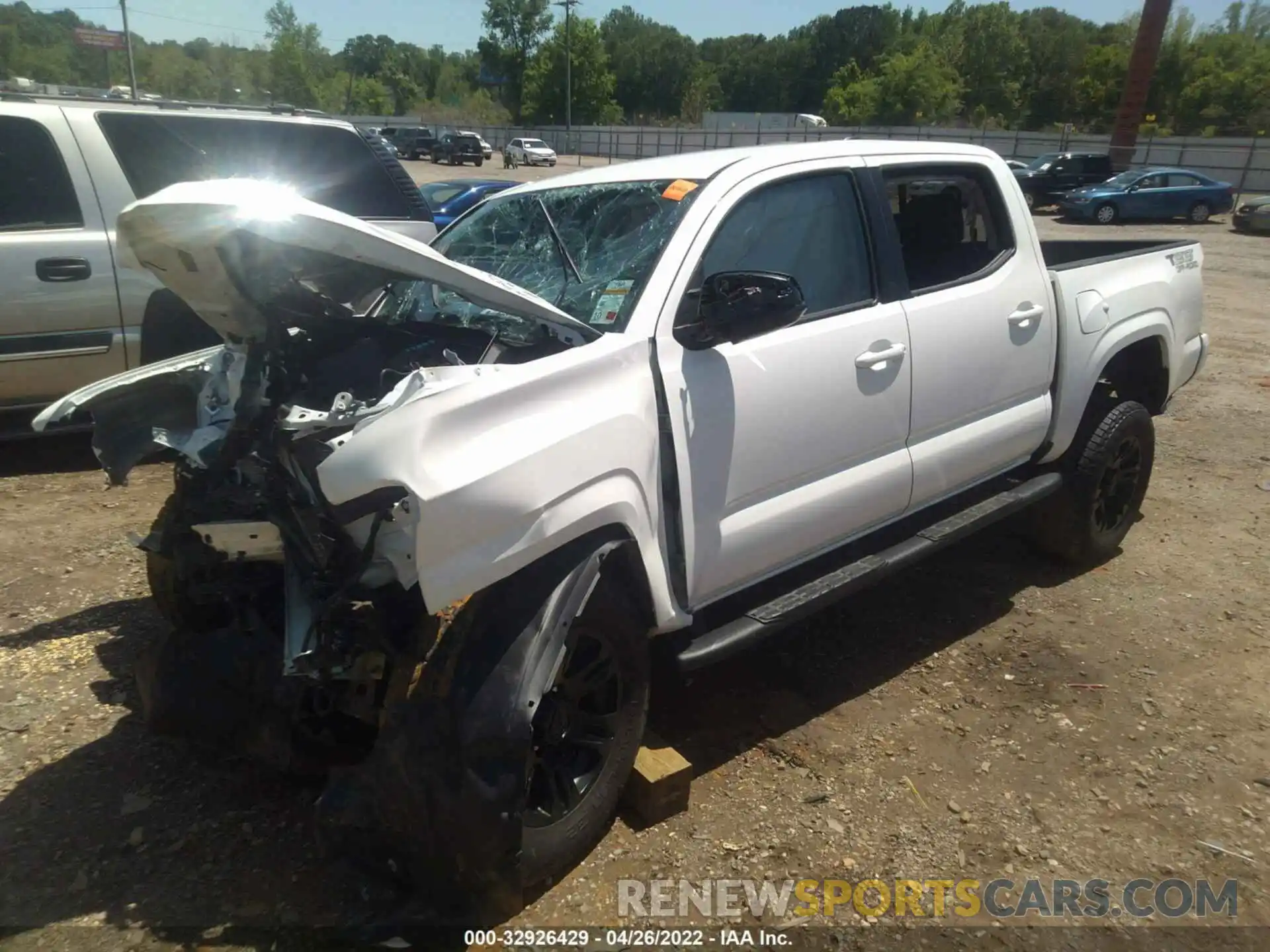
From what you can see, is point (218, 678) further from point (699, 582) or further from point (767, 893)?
point (767, 893)

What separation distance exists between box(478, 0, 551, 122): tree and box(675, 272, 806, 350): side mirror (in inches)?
4046

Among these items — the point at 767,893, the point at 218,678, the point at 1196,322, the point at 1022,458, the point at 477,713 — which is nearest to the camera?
the point at 477,713

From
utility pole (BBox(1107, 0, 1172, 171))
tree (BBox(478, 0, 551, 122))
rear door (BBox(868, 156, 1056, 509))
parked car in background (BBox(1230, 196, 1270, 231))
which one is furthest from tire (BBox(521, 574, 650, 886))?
tree (BBox(478, 0, 551, 122))

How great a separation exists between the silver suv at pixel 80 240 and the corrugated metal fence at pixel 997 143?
17975mm

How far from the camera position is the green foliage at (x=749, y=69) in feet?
205

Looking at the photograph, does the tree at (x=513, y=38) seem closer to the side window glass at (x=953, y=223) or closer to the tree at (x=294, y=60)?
the tree at (x=294, y=60)

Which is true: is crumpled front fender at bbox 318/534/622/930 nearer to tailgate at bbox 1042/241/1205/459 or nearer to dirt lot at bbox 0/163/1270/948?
dirt lot at bbox 0/163/1270/948

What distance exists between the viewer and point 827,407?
3.21 metres

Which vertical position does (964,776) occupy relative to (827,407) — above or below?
below

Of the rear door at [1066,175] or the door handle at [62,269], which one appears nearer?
the door handle at [62,269]

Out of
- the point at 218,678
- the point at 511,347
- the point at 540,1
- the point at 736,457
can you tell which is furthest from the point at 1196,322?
the point at 540,1

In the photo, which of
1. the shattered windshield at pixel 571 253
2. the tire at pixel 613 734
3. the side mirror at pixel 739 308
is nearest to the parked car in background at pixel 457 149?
the shattered windshield at pixel 571 253

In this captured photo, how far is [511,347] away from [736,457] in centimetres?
79

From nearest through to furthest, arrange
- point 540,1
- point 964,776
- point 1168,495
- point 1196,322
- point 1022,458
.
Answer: point 964,776, point 1022,458, point 1196,322, point 1168,495, point 540,1
